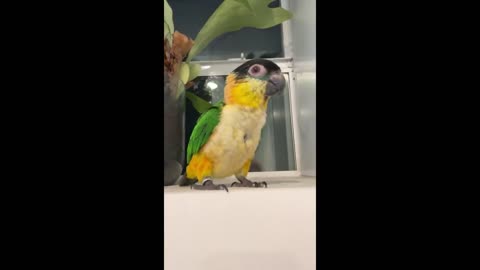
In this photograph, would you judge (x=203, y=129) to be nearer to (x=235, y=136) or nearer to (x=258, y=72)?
(x=235, y=136)

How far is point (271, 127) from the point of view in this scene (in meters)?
1.32

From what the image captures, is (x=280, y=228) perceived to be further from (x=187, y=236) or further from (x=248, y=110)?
(x=248, y=110)

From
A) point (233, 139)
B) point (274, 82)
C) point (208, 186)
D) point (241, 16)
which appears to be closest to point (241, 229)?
point (208, 186)

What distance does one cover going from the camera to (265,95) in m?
1.11

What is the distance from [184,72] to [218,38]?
0.18m

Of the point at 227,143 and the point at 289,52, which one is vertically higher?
the point at 289,52

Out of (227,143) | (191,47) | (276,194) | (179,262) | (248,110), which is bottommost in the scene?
(179,262)

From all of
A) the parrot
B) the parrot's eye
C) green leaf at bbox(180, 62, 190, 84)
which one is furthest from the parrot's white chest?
green leaf at bbox(180, 62, 190, 84)

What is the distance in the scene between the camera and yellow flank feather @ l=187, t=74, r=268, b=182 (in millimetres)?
1079

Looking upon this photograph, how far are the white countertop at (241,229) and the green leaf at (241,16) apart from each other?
1.76ft

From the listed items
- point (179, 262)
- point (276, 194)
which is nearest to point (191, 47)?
point (276, 194)

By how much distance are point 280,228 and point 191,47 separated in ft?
2.17

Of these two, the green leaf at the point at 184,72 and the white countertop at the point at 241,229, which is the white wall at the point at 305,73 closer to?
the white countertop at the point at 241,229

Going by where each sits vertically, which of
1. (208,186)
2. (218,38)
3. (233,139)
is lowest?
(208,186)
